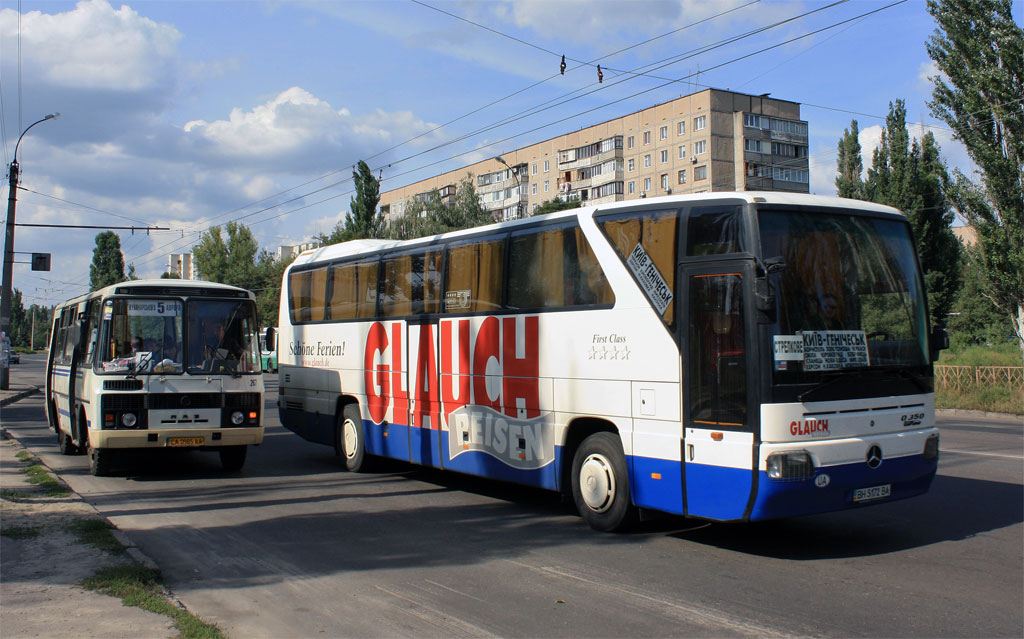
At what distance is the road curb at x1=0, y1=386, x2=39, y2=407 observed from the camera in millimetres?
27253

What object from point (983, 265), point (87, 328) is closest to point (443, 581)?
point (87, 328)

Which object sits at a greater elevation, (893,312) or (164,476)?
(893,312)

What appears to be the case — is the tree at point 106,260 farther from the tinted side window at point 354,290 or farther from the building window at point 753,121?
the tinted side window at point 354,290

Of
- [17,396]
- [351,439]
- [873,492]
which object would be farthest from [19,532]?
[17,396]

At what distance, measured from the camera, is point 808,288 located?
7.26 metres

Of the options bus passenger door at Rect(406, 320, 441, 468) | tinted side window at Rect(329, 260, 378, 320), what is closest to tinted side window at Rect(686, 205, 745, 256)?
bus passenger door at Rect(406, 320, 441, 468)

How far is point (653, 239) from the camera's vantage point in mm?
8039

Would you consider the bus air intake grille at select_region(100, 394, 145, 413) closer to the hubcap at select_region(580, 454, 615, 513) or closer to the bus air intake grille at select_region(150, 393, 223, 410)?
the bus air intake grille at select_region(150, 393, 223, 410)

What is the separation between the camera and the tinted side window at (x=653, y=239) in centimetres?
778

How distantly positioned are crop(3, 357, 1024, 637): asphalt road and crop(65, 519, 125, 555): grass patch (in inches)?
14.3

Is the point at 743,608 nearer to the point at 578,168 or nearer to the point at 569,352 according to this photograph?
the point at 569,352

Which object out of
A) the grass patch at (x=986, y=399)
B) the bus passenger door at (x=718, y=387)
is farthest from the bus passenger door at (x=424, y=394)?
the grass patch at (x=986, y=399)

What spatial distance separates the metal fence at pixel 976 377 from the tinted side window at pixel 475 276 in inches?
758

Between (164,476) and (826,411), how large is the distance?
9.96m
